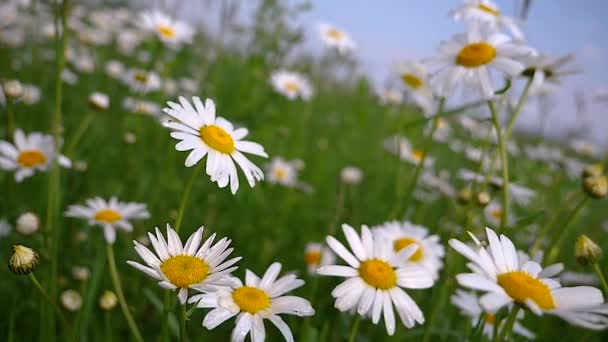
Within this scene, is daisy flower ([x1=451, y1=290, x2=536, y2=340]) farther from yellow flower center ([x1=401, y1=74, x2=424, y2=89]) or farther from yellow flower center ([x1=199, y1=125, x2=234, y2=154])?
yellow flower center ([x1=401, y1=74, x2=424, y2=89])

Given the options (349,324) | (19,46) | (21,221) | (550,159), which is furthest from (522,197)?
(19,46)

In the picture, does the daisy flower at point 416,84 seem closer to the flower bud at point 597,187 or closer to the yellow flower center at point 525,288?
the flower bud at point 597,187

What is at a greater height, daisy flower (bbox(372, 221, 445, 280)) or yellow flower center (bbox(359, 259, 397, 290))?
daisy flower (bbox(372, 221, 445, 280))

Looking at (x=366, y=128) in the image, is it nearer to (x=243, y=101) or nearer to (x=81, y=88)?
(x=243, y=101)

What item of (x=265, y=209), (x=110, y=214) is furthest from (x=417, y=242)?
(x=265, y=209)

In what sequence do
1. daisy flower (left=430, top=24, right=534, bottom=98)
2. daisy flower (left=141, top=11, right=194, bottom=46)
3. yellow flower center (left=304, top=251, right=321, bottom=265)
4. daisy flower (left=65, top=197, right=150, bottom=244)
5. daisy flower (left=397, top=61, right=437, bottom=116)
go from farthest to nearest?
daisy flower (left=141, top=11, right=194, bottom=46) → daisy flower (left=397, top=61, right=437, bottom=116) → yellow flower center (left=304, top=251, right=321, bottom=265) → daisy flower (left=65, top=197, right=150, bottom=244) → daisy flower (left=430, top=24, right=534, bottom=98)

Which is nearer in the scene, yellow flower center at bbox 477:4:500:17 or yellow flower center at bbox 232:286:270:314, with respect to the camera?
yellow flower center at bbox 232:286:270:314

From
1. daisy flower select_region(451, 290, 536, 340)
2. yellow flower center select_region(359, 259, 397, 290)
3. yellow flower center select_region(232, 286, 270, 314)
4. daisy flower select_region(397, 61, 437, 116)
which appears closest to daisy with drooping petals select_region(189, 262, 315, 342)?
yellow flower center select_region(232, 286, 270, 314)

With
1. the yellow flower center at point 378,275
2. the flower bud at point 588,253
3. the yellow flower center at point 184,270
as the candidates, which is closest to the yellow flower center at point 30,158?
the yellow flower center at point 184,270
